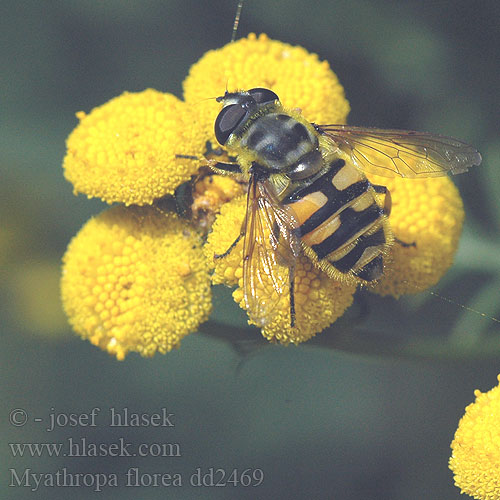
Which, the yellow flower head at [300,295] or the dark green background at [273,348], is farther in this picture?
the dark green background at [273,348]

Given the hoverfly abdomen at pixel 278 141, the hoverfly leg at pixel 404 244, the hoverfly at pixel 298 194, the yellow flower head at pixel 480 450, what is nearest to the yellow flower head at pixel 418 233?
the hoverfly leg at pixel 404 244

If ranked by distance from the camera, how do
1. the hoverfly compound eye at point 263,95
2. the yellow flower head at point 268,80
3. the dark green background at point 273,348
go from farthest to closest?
the dark green background at point 273,348 < the yellow flower head at point 268,80 < the hoverfly compound eye at point 263,95

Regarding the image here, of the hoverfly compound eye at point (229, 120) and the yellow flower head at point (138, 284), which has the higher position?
the hoverfly compound eye at point (229, 120)

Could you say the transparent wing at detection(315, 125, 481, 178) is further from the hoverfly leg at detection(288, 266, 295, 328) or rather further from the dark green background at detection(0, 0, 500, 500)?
the dark green background at detection(0, 0, 500, 500)

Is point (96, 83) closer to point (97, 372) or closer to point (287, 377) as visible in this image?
point (97, 372)

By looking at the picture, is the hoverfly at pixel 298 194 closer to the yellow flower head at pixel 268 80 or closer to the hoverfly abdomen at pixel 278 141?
the hoverfly abdomen at pixel 278 141

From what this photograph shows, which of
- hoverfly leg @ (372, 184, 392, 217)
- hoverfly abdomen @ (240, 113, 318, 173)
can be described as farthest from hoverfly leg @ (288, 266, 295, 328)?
hoverfly leg @ (372, 184, 392, 217)

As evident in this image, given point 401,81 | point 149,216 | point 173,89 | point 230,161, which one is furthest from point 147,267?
point 401,81
